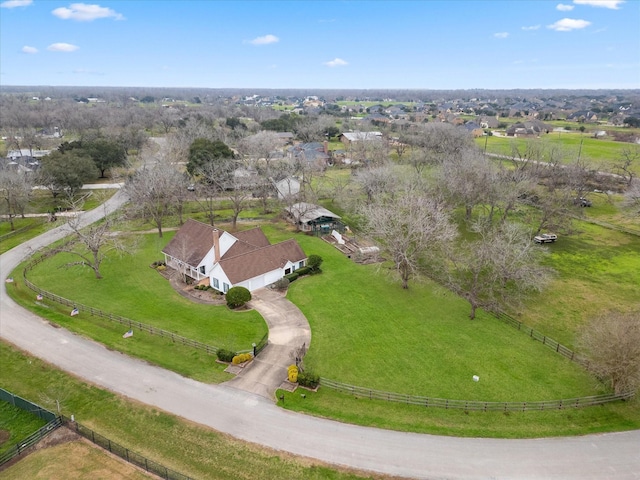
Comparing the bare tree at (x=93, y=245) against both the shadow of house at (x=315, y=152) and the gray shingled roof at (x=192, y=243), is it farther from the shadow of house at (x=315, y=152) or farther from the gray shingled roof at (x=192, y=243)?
the shadow of house at (x=315, y=152)

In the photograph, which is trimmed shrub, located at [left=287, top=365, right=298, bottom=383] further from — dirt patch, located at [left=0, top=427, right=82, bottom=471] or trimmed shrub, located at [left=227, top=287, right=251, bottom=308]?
dirt patch, located at [left=0, top=427, right=82, bottom=471]

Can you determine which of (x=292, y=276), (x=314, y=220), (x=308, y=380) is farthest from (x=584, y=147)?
(x=308, y=380)

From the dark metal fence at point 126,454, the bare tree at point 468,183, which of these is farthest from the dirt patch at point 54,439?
the bare tree at point 468,183

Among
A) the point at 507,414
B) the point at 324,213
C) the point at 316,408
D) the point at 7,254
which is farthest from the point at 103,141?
the point at 507,414

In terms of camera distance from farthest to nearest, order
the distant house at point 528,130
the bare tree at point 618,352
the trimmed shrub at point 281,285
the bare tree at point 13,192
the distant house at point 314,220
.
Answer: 1. the distant house at point 528,130
2. the bare tree at point 13,192
3. the distant house at point 314,220
4. the trimmed shrub at point 281,285
5. the bare tree at point 618,352

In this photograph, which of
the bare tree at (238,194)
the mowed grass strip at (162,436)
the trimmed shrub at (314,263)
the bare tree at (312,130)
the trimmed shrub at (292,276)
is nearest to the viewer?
the mowed grass strip at (162,436)

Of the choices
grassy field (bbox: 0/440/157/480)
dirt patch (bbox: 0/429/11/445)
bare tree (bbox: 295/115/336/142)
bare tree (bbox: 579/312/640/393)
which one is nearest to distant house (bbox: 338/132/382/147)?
bare tree (bbox: 295/115/336/142)

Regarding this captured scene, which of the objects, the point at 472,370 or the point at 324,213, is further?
the point at 324,213

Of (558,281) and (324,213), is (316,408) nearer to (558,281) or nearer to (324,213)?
(558,281)
